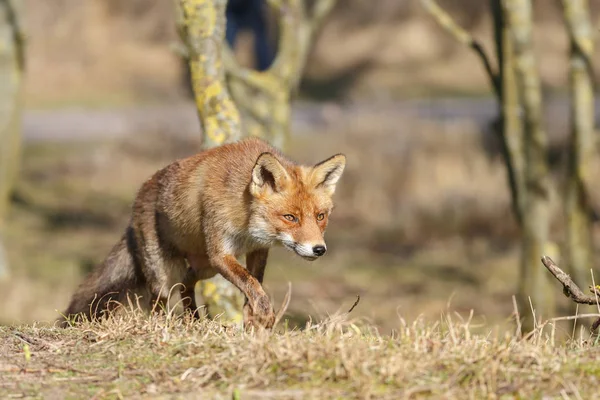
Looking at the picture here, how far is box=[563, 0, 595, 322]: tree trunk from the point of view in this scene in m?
9.27

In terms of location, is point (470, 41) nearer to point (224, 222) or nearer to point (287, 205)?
point (287, 205)

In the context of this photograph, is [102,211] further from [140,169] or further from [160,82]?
[160,82]

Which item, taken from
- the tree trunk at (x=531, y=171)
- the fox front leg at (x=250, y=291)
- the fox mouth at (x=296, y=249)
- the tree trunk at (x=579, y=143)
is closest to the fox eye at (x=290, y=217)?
the fox mouth at (x=296, y=249)

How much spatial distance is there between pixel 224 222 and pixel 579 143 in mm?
4603

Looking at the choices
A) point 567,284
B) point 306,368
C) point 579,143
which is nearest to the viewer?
point 306,368

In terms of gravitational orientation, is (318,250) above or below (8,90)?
below

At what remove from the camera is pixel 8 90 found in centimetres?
1450

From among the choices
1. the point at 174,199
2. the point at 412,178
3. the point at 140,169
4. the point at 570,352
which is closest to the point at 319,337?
the point at 570,352

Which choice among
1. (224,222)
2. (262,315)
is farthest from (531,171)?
(262,315)

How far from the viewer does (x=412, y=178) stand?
715 inches

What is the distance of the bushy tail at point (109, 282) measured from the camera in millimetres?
6820

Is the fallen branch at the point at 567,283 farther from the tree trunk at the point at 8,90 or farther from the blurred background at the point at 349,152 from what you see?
the tree trunk at the point at 8,90

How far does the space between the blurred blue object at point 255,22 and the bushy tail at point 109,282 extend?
10.6 metres

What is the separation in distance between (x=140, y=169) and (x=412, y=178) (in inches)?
294
